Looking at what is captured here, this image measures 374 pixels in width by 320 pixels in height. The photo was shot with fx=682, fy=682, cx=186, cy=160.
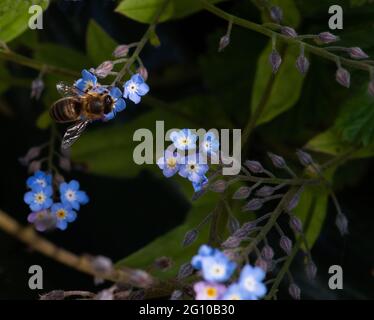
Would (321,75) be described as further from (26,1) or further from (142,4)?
(26,1)

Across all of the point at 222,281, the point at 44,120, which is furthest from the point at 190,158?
the point at 44,120

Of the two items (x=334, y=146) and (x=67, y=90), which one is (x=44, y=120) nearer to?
(x=67, y=90)

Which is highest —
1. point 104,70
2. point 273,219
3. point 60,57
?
point 60,57

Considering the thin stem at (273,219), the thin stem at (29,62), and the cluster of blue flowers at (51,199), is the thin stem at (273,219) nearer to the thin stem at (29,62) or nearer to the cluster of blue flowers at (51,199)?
the cluster of blue flowers at (51,199)

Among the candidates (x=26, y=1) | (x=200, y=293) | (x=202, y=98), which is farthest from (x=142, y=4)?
(x=200, y=293)

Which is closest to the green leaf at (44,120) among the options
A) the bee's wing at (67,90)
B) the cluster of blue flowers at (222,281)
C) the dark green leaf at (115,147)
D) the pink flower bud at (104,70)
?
the dark green leaf at (115,147)

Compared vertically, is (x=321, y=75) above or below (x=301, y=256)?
above
